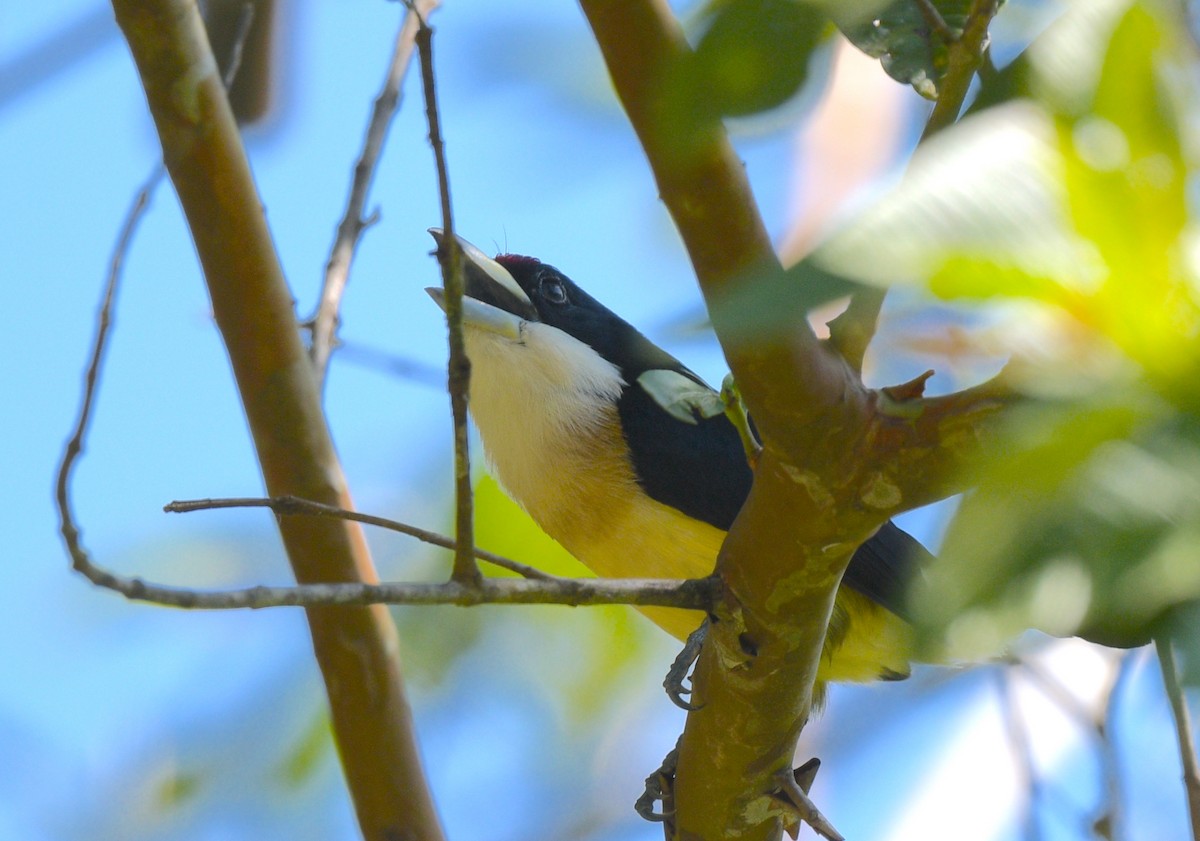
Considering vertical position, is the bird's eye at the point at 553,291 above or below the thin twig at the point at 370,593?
above

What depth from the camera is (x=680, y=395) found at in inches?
136

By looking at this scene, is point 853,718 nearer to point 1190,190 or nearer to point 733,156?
point 733,156

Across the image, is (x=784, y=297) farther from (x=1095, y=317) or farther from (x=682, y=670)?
(x=682, y=670)

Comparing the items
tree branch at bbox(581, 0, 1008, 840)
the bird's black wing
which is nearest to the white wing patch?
the bird's black wing

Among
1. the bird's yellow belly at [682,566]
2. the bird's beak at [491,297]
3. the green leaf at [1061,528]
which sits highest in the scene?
the bird's beak at [491,297]

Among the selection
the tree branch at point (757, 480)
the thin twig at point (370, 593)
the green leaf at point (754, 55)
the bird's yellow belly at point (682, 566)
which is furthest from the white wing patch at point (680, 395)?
the green leaf at point (754, 55)

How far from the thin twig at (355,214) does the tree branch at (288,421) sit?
0.32 meters

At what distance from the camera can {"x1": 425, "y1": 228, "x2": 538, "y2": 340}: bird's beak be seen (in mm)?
3732

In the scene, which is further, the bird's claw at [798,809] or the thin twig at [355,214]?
the thin twig at [355,214]

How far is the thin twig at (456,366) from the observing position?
1675mm

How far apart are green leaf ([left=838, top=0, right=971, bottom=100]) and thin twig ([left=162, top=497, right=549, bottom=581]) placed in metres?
1.04

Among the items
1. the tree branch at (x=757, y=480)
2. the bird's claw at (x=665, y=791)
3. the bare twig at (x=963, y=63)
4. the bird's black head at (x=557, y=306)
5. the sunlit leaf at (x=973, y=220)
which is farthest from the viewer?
the bird's black head at (x=557, y=306)

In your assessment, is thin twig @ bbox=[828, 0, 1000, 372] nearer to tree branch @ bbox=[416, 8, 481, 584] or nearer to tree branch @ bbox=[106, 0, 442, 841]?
tree branch @ bbox=[416, 8, 481, 584]

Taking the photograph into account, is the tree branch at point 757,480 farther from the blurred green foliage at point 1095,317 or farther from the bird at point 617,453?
the bird at point 617,453
